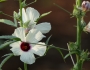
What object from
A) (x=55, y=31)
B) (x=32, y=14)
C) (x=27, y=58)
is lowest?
(x=55, y=31)

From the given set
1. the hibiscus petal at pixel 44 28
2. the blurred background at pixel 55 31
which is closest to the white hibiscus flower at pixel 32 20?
the hibiscus petal at pixel 44 28

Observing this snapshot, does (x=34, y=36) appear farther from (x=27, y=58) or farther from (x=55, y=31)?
(x=55, y=31)

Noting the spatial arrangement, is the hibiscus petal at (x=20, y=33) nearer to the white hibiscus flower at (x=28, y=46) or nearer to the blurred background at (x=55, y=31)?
the white hibiscus flower at (x=28, y=46)

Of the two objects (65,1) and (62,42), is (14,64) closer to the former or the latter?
(62,42)

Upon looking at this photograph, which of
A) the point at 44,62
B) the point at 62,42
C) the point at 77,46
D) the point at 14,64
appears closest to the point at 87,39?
the point at 62,42

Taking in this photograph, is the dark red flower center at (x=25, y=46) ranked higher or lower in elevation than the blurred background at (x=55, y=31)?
higher

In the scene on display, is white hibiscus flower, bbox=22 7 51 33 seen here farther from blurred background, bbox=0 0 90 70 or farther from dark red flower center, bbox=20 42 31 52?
blurred background, bbox=0 0 90 70

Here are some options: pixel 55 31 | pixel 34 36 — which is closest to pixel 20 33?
pixel 34 36

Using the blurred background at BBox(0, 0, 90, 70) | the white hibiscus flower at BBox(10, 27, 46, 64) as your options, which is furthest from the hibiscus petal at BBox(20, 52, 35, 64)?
the blurred background at BBox(0, 0, 90, 70)
